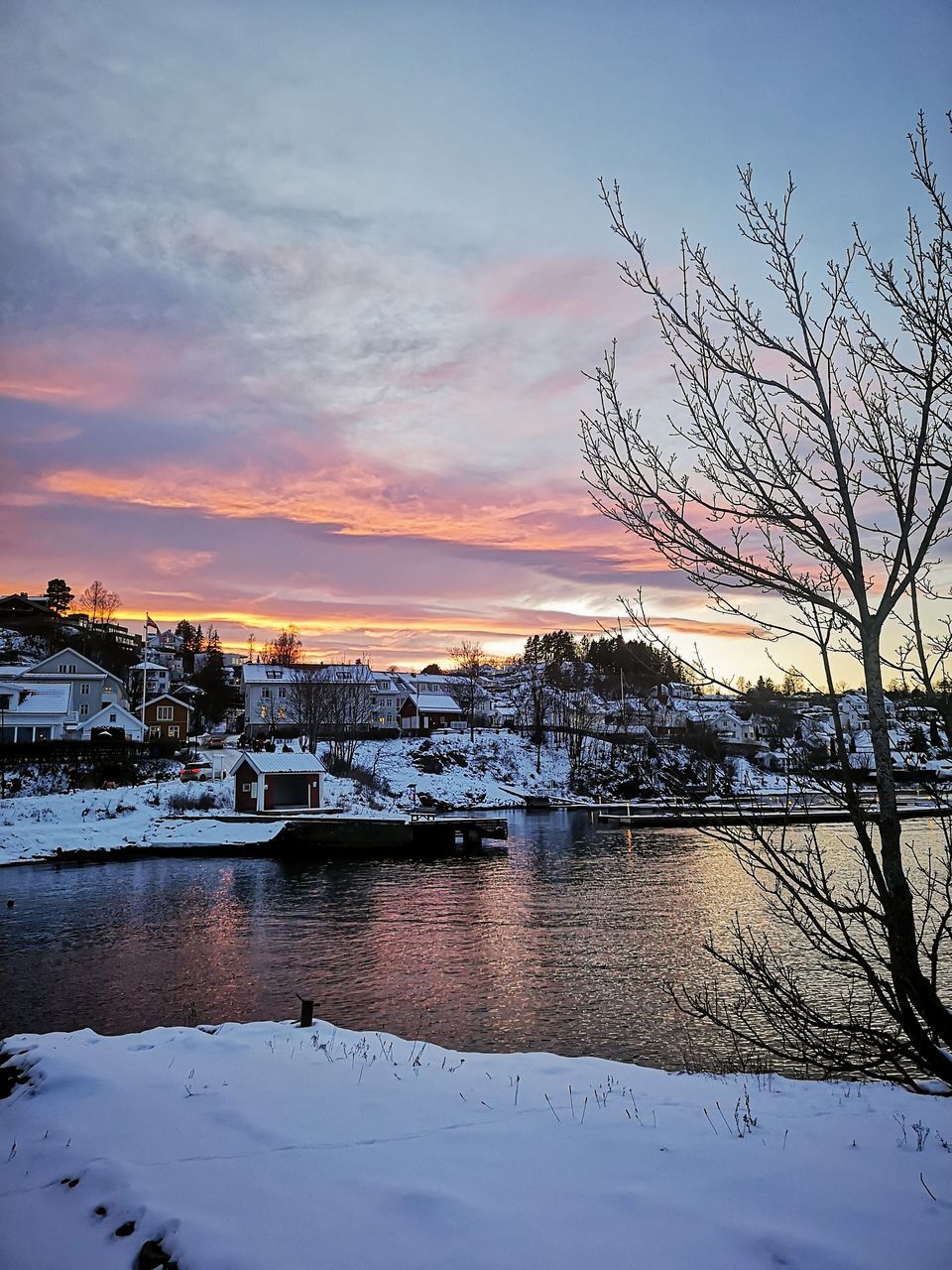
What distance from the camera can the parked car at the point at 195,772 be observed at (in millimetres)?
58406

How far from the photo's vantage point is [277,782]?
5356cm

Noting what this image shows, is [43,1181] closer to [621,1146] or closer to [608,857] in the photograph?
[621,1146]

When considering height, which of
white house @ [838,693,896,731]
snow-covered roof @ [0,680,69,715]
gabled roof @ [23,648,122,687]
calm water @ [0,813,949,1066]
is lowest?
calm water @ [0,813,949,1066]

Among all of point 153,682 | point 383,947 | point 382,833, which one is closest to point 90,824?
point 382,833

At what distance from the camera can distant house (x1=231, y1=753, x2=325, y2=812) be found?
52.6 meters

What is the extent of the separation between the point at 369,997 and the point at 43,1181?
11.5 meters

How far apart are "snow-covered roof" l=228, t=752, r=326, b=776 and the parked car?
22.1ft

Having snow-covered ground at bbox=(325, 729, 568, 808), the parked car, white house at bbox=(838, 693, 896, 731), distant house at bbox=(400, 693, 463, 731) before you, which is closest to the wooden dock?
the parked car

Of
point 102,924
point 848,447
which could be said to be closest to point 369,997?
point 102,924

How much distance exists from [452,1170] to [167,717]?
8258 centimetres

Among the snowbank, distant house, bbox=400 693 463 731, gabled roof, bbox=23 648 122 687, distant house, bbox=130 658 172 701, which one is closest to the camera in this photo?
the snowbank

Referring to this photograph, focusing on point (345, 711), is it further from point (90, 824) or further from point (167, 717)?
point (90, 824)

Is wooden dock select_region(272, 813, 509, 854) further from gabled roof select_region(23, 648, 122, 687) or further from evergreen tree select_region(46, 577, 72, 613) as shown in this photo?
evergreen tree select_region(46, 577, 72, 613)

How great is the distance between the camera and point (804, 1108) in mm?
8570
